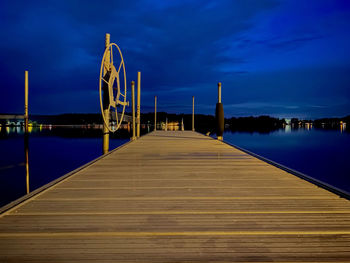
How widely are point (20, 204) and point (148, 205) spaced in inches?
55.0

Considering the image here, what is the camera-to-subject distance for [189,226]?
93.0 inches

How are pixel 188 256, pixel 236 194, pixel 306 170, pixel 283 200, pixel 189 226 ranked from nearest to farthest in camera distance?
pixel 188 256 < pixel 189 226 < pixel 283 200 < pixel 236 194 < pixel 306 170

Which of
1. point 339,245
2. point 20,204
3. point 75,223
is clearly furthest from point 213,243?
point 20,204

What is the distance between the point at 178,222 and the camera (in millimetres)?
2451

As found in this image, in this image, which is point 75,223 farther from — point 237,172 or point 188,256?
point 237,172

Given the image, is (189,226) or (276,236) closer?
(276,236)

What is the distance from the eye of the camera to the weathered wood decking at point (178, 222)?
1.95 metres

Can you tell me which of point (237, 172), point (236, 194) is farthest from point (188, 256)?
point (237, 172)

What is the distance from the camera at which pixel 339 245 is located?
204 centimetres

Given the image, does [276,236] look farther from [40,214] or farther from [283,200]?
[40,214]

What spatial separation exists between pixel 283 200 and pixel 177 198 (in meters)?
1.25

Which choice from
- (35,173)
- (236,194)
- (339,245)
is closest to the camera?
(339,245)

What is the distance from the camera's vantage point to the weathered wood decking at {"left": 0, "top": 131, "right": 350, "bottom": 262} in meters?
1.95

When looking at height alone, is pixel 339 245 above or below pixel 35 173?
above
